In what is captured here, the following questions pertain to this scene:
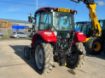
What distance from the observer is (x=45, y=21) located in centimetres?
1100

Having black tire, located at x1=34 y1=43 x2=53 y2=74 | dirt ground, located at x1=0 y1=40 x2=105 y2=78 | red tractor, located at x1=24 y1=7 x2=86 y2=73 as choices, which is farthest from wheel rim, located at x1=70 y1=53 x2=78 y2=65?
black tire, located at x1=34 y1=43 x2=53 y2=74

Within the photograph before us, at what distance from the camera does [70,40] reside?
1049 cm

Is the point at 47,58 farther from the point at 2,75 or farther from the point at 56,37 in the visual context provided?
the point at 2,75

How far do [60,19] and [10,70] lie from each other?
3.15 meters

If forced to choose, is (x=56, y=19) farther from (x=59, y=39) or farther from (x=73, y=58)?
(x=73, y=58)

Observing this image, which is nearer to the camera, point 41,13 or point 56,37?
point 56,37

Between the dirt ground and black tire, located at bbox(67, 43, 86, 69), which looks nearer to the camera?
the dirt ground

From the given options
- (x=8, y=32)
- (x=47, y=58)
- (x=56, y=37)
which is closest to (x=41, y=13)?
(x=56, y=37)

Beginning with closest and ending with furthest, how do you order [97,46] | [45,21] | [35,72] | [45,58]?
[45,58]
[35,72]
[45,21]
[97,46]

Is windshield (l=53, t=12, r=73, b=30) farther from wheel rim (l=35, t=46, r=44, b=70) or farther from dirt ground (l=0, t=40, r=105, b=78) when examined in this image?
dirt ground (l=0, t=40, r=105, b=78)

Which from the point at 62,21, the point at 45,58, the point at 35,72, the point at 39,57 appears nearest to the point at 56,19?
the point at 62,21

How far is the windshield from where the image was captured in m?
10.5

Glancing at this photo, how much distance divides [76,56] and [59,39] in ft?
3.58

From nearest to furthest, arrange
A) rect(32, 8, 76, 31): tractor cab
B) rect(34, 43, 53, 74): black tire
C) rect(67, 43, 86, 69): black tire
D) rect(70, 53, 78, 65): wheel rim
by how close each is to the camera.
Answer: rect(34, 43, 53, 74): black tire → rect(67, 43, 86, 69): black tire → rect(32, 8, 76, 31): tractor cab → rect(70, 53, 78, 65): wheel rim
